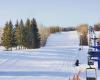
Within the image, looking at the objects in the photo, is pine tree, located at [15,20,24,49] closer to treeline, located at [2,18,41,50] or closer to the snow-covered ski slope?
treeline, located at [2,18,41,50]

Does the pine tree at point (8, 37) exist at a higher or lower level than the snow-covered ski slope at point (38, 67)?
Answer: higher

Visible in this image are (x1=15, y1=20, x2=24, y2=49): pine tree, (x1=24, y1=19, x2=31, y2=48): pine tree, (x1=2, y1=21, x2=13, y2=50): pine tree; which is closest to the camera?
(x1=2, y1=21, x2=13, y2=50): pine tree

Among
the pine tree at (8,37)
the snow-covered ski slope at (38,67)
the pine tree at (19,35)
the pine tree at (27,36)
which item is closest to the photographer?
the snow-covered ski slope at (38,67)

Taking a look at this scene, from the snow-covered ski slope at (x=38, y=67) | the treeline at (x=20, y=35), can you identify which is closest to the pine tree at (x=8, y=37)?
the treeline at (x=20, y=35)

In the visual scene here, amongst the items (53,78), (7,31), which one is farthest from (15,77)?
(7,31)

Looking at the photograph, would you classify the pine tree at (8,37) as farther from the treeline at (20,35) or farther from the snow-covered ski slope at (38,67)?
the snow-covered ski slope at (38,67)

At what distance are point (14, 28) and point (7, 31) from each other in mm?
4610

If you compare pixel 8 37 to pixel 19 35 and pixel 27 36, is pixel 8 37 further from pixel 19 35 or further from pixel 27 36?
pixel 27 36

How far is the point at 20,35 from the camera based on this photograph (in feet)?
293

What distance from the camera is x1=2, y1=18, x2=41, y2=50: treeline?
8762 cm

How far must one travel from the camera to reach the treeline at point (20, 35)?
87.6 metres

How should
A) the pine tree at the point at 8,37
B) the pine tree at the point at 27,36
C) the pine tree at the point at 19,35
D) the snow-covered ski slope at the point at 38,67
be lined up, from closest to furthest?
the snow-covered ski slope at the point at 38,67 < the pine tree at the point at 8,37 < the pine tree at the point at 19,35 < the pine tree at the point at 27,36

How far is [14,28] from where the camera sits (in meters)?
91.9

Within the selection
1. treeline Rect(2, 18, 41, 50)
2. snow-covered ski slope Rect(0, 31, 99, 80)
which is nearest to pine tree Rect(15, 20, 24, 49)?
treeline Rect(2, 18, 41, 50)
